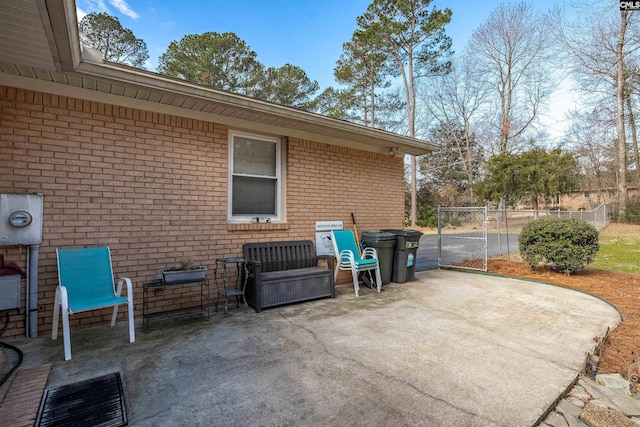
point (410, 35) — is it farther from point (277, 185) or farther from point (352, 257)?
point (352, 257)

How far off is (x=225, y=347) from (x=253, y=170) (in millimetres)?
2793

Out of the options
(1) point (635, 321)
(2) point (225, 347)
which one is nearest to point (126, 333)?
(2) point (225, 347)

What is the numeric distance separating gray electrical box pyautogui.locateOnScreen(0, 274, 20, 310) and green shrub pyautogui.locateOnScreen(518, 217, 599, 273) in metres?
8.41

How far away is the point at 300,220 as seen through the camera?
5.25 metres

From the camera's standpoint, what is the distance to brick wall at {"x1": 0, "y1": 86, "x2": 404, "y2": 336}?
3262 millimetres

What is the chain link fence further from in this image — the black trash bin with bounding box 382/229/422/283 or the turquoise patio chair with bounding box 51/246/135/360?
the turquoise patio chair with bounding box 51/246/135/360

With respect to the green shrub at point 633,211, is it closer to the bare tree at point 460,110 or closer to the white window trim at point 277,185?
the bare tree at point 460,110

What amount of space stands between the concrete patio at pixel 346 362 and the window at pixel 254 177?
5.15 feet

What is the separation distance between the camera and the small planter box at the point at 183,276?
11.7 feet

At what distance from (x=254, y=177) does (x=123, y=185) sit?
5.90 ft

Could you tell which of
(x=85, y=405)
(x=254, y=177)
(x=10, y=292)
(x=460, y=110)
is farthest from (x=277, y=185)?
(x=460, y=110)

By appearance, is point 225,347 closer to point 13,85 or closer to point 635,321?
point 13,85

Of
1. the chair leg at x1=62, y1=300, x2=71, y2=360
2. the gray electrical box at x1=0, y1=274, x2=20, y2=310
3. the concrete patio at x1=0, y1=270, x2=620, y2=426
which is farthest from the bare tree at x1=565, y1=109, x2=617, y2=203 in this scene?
the gray electrical box at x1=0, y1=274, x2=20, y2=310

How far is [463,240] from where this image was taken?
539 inches
